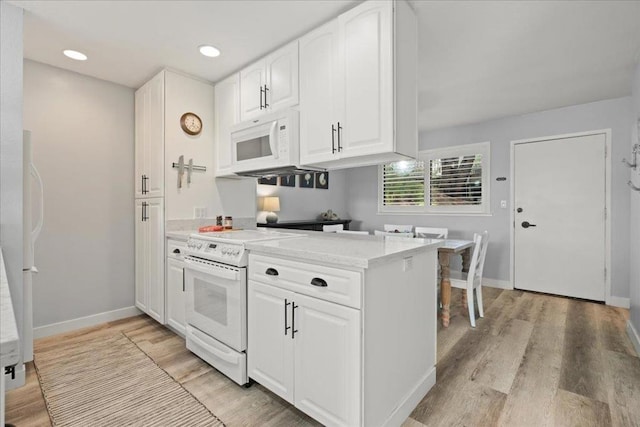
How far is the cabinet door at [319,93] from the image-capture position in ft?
6.74

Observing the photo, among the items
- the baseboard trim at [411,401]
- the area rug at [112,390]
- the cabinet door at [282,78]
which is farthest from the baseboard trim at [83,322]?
the baseboard trim at [411,401]

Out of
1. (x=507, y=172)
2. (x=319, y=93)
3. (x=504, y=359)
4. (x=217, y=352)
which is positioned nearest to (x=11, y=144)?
(x=217, y=352)

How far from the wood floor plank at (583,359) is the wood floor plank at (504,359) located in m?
0.27

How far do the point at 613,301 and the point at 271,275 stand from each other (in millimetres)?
4155

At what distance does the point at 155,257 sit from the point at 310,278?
199 centimetres

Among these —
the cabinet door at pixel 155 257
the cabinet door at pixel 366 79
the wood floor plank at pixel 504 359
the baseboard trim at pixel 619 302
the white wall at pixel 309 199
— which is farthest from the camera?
the white wall at pixel 309 199

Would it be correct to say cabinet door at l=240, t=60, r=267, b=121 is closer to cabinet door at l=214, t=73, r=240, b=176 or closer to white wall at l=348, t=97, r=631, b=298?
cabinet door at l=214, t=73, r=240, b=176

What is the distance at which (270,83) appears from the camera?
2475 millimetres

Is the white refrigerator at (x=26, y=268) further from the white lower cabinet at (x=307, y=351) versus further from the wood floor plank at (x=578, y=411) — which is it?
the wood floor plank at (x=578, y=411)

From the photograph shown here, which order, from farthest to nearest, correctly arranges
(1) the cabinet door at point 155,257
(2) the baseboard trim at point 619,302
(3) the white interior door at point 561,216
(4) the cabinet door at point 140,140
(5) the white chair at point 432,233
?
(5) the white chair at point 432,233 < (3) the white interior door at point 561,216 < (2) the baseboard trim at point 619,302 < (4) the cabinet door at point 140,140 < (1) the cabinet door at point 155,257

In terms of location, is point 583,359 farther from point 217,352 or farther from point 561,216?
point 217,352

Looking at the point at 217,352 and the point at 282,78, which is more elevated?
the point at 282,78

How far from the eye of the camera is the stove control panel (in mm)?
1915

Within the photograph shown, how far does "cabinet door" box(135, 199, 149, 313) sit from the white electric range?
94 centimetres
